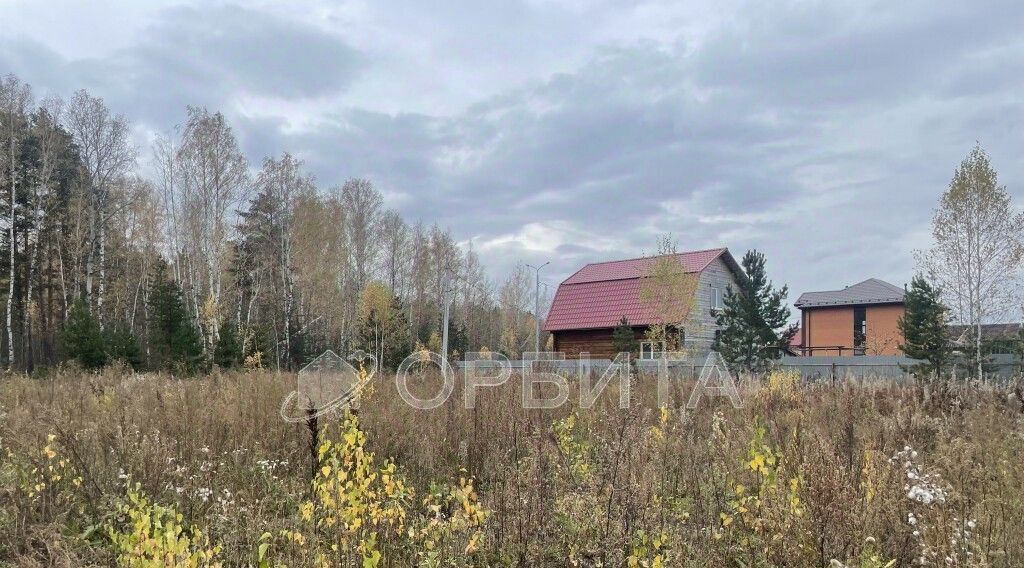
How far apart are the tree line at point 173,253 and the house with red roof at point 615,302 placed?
578cm

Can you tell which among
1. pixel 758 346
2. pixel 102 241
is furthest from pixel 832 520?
pixel 102 241

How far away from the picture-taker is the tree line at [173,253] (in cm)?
2228

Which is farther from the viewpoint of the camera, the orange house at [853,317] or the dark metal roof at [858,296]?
the dark metal roof at [858,296]

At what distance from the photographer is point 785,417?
6109mm

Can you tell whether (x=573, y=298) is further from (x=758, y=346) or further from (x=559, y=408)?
(x=559, y=408)

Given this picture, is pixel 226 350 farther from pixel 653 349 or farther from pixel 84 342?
pixel 653 349

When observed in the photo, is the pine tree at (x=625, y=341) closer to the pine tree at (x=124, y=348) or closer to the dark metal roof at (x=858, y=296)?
the dark metal roof at (x=858, y=296)

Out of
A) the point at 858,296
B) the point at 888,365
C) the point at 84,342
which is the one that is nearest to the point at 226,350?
the point at 84,342

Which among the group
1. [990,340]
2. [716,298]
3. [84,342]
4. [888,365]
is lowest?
[888,365]

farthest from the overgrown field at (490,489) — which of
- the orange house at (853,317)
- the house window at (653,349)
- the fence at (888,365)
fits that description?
the orange house at (853,317)

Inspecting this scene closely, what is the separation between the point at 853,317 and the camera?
1195 inches

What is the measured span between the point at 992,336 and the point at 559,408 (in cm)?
1868

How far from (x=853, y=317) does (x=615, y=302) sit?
1135 cm

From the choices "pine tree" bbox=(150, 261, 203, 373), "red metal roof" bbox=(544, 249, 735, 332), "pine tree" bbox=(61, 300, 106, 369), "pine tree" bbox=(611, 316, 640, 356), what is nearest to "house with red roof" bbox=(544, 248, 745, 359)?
"red metal roof" bbox=(544, 249, 735, 332)
